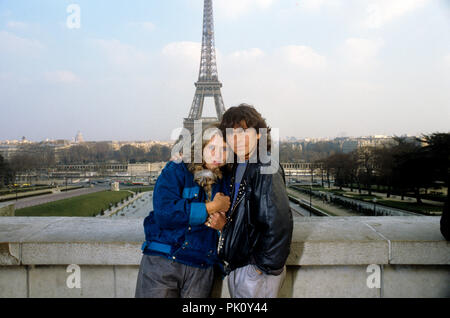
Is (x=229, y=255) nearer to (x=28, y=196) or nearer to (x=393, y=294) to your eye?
(x=393, y=294)

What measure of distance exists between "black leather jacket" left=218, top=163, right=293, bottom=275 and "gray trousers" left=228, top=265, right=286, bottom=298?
5cm

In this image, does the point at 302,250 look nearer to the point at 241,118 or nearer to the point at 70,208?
the point at 241,118

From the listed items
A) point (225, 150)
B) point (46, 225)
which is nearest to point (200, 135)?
point (225, 150)

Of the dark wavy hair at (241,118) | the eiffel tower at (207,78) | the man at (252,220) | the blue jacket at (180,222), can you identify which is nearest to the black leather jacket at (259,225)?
the man at (252,220)

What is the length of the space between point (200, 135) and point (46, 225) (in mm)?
1668

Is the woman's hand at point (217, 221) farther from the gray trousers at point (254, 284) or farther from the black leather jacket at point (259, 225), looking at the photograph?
the gray trousers at point (254, 284)

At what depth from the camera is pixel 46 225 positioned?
2646mm

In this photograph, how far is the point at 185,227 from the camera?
1.81 metres

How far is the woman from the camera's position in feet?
5.75

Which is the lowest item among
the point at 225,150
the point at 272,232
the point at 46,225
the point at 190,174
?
the point at 46,225

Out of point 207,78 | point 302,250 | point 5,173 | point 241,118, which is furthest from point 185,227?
point 207,78

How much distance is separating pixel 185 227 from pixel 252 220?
377 mm
